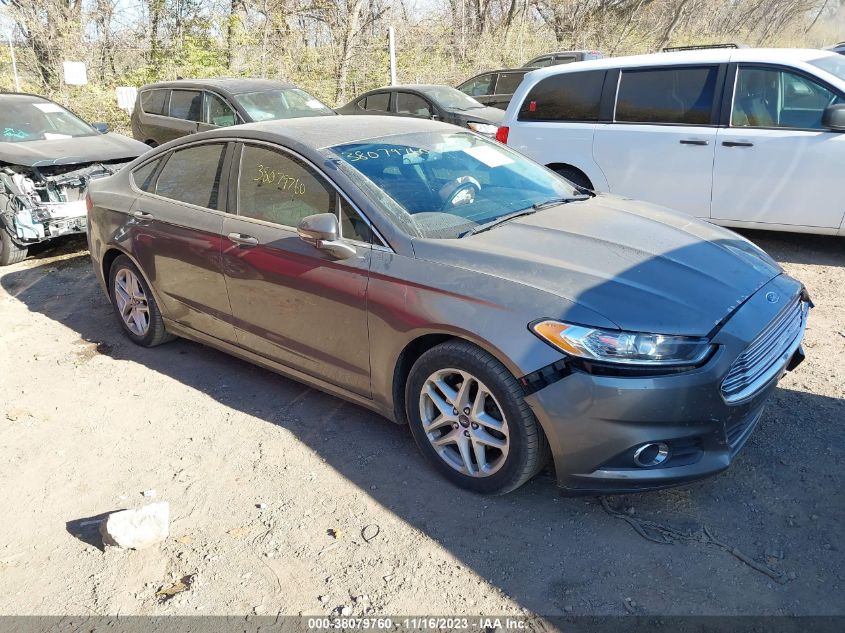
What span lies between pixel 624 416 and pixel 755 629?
84cm

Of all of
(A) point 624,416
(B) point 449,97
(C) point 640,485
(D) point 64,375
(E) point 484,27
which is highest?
(E) point 484,27

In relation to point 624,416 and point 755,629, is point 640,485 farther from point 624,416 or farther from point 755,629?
point 755,629

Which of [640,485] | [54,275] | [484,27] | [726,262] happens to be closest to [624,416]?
[640,485]

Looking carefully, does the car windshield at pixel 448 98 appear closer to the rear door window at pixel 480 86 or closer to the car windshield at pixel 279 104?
the car windshield at pixel 279 104

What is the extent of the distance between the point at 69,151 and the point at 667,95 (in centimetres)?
620

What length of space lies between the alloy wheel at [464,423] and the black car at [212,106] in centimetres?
728

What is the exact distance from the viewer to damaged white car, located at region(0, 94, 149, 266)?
6.85 metres

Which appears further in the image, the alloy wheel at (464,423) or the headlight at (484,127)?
the headlight at (484,127)

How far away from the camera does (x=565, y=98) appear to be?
7008 mm

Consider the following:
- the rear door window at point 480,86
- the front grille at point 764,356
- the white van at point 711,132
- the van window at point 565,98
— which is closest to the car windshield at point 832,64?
the white van at point 711,132

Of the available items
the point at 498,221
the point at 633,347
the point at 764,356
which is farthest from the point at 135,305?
the point at 764,356

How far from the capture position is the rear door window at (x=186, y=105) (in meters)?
10.0

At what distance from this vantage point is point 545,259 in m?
3.02

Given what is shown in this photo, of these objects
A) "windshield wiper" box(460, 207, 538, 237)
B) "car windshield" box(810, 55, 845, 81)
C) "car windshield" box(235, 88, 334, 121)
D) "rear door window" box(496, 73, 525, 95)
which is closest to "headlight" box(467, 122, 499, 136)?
"car windshield" box(235, 88, 334, 121)
